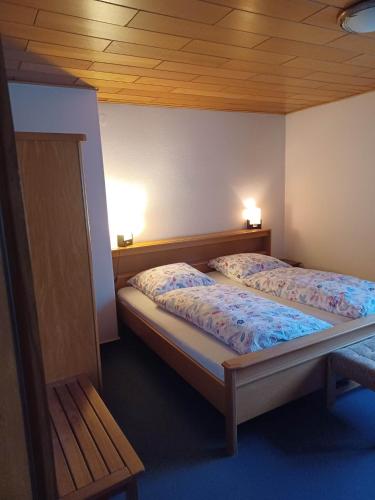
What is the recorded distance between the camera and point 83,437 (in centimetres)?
142

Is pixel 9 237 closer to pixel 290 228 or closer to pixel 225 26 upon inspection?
pixel 225 26

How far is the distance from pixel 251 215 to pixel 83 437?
2.99 m

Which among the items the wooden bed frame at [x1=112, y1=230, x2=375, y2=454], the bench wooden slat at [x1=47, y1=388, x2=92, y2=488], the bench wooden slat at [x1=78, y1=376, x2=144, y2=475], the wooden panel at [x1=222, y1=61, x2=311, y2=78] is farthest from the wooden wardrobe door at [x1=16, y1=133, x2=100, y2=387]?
the wooden panel at [x1=222, y1=61, x2=311, y2=78]

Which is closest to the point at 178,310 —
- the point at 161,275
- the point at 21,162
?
the point at 161,275

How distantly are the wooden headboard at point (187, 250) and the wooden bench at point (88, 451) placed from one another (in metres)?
1.57

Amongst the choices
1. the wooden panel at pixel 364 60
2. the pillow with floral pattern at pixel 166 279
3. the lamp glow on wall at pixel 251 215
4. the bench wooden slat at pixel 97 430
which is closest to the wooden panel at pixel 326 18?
the wooden panel at pixel 364 60

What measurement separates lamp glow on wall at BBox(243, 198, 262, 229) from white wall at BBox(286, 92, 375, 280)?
1.59 feet

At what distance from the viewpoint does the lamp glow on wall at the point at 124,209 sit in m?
3.10

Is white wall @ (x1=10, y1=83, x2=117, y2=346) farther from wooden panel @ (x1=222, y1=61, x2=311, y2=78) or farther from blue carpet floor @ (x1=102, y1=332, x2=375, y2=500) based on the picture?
Answer: wooden panel @ (x1=222, y1=61, x2=311, y2=78)

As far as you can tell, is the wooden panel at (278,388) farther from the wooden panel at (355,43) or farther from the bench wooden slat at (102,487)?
the wooden panel at (355,43)

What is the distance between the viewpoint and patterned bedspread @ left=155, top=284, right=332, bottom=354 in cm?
187

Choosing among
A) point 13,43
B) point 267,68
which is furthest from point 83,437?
point 267,68

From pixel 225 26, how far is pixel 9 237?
1636mm

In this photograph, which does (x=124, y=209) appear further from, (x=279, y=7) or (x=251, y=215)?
(x=279, y=7)
